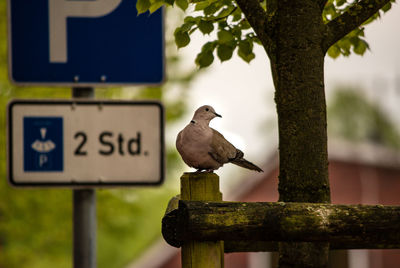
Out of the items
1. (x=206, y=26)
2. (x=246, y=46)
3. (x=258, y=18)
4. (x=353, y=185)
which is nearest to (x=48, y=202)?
(x=246, y=46)

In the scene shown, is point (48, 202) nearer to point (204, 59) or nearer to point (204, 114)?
point (204, 59)

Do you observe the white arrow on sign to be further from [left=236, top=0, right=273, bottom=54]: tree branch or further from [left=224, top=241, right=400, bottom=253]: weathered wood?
[left=224, top=241, right=400, bottom=253]: weathered wood

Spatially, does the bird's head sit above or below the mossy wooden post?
above

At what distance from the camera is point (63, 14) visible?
4762 mm

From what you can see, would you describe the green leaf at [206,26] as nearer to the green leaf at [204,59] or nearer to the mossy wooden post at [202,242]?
the green leaf at [204,59]

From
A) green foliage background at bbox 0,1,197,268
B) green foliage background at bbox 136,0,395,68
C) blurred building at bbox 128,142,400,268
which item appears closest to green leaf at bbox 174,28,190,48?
green foliage background at bbox 136,0,395,68

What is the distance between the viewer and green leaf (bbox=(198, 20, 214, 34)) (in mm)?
4375

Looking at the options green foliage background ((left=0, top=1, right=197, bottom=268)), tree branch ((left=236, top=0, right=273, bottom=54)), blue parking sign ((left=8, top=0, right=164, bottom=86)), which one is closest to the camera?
tree branch ((left=236, top=0, right=273, bottom=54))

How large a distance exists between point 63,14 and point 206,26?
3.17 feet

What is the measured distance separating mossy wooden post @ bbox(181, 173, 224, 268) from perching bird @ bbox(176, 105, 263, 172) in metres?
0.18

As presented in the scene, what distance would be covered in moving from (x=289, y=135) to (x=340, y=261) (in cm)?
1725

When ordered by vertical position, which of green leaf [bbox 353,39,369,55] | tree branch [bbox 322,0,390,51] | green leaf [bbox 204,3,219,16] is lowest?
tree branch [bbox 322,0,390,51]

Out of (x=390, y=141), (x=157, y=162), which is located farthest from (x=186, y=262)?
(x=390, y=141)

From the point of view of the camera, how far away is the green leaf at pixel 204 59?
484cm
